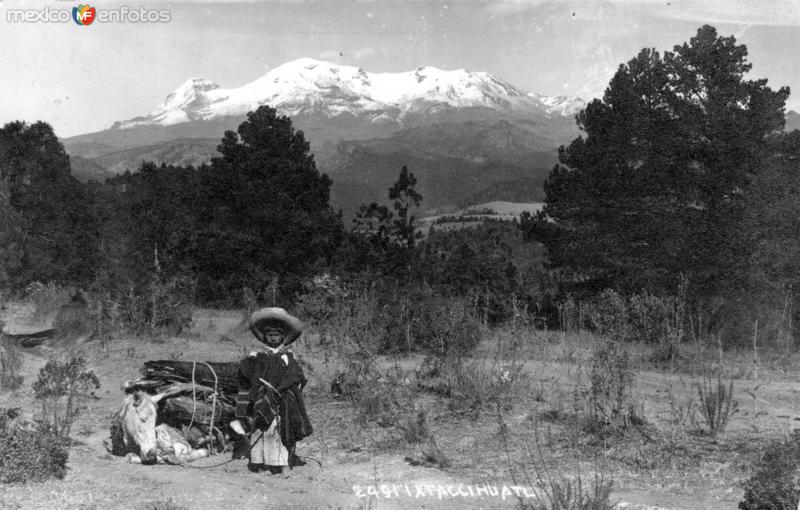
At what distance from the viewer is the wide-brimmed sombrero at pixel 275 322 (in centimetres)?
722

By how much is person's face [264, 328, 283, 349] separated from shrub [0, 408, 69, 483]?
2.11m

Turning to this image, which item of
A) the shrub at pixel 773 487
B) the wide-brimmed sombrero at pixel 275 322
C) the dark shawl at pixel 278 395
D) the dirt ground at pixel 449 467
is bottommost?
the dirt ground at pixel 449 467

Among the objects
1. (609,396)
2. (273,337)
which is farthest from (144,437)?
(609,396)

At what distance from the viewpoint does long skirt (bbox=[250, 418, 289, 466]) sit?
6.98 meters

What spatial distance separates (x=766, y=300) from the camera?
56.5ft

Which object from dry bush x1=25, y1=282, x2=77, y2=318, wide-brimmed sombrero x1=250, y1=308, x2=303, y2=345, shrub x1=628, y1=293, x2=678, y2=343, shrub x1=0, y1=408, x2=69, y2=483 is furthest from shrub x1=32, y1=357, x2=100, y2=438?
dry bush x1=25, y1=282, x2=77, y2=318

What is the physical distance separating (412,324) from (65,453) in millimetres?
8498

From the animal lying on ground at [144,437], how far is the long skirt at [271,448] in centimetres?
86

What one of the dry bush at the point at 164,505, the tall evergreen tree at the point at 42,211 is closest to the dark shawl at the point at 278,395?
the dry bush at the point at 164,505

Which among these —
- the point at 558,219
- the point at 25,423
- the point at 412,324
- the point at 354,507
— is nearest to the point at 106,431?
the point at 25,423

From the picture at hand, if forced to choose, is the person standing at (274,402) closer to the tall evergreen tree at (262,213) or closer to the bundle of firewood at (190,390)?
the bundle of firewood at (190,390)

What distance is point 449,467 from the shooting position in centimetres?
685

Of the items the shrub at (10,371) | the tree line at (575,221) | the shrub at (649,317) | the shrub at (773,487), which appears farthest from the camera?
the tree line at (575,221)

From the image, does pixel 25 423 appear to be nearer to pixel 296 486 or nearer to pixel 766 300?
pixel 296 486
